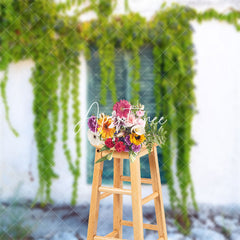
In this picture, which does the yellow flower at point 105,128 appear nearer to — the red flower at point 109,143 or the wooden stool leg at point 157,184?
the red flower at point 109,143

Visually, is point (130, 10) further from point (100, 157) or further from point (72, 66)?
point (100, 157)

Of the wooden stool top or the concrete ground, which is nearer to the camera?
the wooden stool top

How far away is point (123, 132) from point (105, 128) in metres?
0.08

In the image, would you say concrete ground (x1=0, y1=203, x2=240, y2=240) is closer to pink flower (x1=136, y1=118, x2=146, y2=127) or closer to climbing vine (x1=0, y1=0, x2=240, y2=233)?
climbing vine (x1=0, y1=0, x2=240, y2=233)

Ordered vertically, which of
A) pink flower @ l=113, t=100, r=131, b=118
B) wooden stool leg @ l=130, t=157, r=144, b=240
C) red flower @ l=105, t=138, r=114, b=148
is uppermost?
pink flower @ l=113, t=100, r=131, b=118

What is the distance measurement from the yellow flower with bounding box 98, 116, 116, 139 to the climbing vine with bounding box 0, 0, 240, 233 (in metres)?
1.15

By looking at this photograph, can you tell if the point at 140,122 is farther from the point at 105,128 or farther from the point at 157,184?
the point at 157,184

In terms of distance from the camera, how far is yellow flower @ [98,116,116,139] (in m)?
1.57

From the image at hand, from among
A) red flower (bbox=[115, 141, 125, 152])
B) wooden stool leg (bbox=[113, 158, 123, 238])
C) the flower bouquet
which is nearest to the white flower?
the flower bouquet

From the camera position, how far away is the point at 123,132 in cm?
158

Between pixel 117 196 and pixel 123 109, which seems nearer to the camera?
pixel 123 109

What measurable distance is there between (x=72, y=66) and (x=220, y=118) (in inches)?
49.4

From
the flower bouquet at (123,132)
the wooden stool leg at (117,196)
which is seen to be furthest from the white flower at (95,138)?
the wooden stool leg at (117,196)

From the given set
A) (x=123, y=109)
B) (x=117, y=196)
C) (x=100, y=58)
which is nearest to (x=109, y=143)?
(x=123, y=109)
